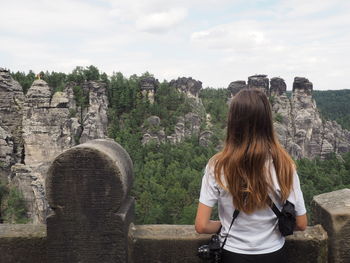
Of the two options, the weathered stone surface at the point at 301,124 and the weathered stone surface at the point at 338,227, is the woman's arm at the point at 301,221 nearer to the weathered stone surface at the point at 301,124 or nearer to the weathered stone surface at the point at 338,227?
the weathered stone surface at the point at 338,227

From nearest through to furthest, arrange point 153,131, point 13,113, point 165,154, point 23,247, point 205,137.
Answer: point 23,247
point 13,113
point 165,154
point 153,131
point 205,137

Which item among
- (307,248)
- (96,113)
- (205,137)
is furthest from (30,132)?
(307,248)

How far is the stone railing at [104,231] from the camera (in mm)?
2643

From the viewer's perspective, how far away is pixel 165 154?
5594 cm

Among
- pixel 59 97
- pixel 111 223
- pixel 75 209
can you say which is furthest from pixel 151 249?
pixel 59 97

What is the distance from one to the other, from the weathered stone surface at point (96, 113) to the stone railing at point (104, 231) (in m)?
52.7

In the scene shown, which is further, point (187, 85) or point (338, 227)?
point (187, 85)

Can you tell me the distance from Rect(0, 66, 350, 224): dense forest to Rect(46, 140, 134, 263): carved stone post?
1151 inches

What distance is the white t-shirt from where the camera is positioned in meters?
2.19

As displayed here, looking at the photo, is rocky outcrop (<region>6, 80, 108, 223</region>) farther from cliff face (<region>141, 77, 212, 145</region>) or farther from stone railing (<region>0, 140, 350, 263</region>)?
stone railing (<region>0, 140, 350, 263</region>)

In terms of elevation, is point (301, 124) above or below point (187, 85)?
below

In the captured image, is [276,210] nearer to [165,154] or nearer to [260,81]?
[165,154]

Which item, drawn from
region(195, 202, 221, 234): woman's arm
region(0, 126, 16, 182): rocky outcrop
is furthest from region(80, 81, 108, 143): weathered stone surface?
region(195, 202, 221, 234): woman's arm

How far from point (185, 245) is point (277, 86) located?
2844 inches
